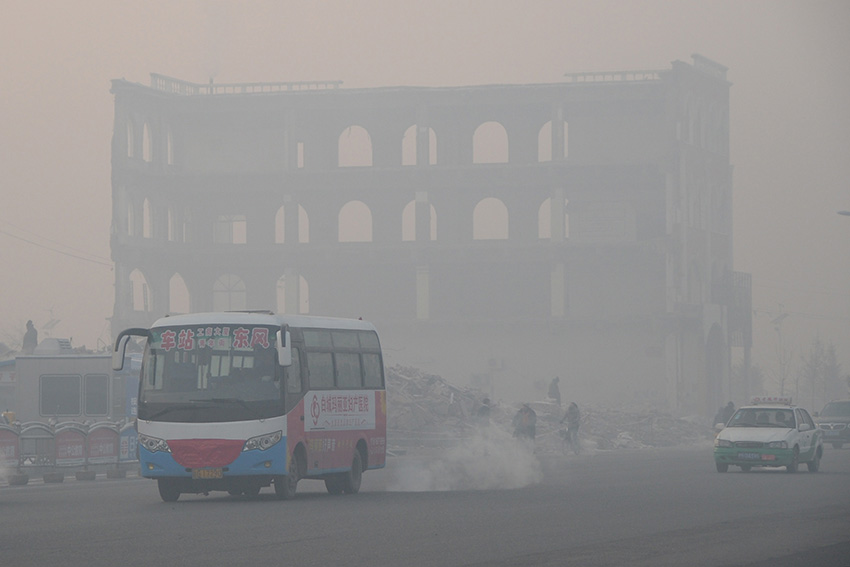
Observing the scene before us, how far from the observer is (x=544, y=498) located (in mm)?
20828

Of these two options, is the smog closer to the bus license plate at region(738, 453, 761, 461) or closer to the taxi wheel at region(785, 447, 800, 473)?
the bus license plate at region(738, 453, 761, 461)

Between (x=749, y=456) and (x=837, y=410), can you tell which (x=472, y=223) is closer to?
(x=837, y=410)

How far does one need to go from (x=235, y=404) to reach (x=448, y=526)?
4890 mm

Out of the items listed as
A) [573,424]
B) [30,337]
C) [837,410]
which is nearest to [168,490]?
[573,424]

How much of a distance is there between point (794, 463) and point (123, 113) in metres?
54.9

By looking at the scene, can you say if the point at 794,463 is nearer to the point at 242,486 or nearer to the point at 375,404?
the point at 375,404

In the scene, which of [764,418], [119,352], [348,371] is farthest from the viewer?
[764,418]

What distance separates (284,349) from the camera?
1944cm

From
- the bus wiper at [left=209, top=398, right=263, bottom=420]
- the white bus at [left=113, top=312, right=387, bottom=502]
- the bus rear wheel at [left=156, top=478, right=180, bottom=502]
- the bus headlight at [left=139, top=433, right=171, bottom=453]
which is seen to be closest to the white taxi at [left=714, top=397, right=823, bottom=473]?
the white bus at [left=113, top=312, right=387, bottom=502]

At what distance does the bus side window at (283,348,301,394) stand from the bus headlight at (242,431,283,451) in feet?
2.43

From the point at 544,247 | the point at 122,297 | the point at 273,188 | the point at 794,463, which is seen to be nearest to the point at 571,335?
the point at 544,247

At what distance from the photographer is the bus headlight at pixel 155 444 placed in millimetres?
19328

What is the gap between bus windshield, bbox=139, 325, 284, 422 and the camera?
1947 cm

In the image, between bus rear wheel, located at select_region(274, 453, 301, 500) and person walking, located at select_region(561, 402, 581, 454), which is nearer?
bus rear wheel, located at select_region(274, 453, 301, 500)
